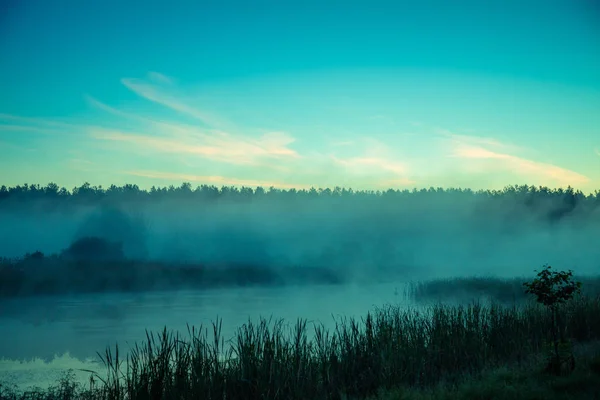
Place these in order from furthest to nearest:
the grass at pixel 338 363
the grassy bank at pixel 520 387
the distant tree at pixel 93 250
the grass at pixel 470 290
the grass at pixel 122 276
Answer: the distant tree at pixel 93 250 → the grass at pixel 122 276 → the grass at pixel 470 290 → the grass at pixel 338 363 → the grassy bank at pixel 520 387

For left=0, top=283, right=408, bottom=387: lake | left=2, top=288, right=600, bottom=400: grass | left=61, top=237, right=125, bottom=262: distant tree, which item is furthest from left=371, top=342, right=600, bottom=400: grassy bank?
left=61, top=237, right=125, bottom=262: distant tree

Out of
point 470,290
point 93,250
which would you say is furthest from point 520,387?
point 93,250

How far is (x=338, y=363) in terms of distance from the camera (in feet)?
26.6

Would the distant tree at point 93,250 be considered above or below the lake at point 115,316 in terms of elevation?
above

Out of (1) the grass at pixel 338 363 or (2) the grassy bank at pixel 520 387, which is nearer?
(2) the grassy bank at pixel 520 387

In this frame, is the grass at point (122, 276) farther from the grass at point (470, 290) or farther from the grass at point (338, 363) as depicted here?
the grass at point (338, 363)

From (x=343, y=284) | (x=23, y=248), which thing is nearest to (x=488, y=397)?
(x=343, y=284)

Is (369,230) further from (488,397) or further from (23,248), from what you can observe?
(488,397)

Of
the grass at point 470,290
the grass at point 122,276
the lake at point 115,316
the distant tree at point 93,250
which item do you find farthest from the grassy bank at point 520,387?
the distant tree at point 93,250

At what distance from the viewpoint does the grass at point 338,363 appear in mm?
6906

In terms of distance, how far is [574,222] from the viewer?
242ft

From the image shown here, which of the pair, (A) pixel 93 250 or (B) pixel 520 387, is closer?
(B) pixel 520 387

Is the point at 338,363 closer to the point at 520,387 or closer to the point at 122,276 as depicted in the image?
the point at 520,387

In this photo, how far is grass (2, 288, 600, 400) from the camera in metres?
6.91
